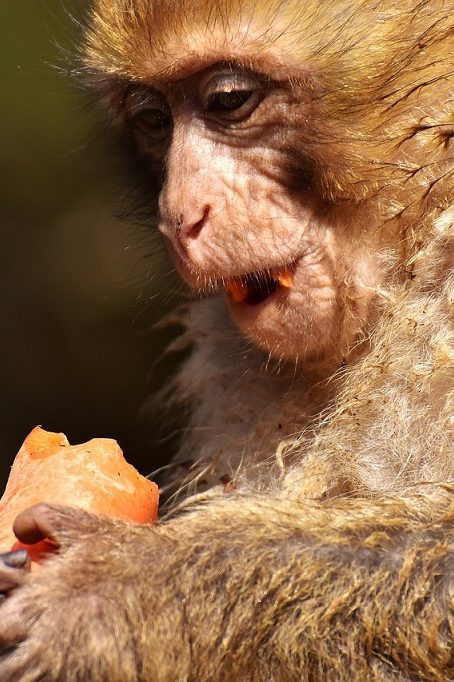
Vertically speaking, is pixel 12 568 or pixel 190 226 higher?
pixel 190 226

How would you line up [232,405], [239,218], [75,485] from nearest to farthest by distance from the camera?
[75,485] < [239,218] < [232,405]

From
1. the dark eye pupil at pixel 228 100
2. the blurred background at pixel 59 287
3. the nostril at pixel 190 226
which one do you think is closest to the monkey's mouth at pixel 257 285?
the nostril at pixel 190 226

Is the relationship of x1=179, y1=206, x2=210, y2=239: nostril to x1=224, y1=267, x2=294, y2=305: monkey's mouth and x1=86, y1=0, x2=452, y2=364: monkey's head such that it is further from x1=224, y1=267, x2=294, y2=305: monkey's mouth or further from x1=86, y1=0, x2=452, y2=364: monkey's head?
x1=224, y1=267, x2=294, y2=305: monkey's mouth

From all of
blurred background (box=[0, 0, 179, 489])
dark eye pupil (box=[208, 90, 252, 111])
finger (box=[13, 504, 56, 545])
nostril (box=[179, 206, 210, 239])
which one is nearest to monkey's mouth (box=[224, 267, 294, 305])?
nostril (box=[179, 206, 210, 239])

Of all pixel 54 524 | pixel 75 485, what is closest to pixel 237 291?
pixel 75 485

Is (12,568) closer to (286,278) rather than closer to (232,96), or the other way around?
(286,278)

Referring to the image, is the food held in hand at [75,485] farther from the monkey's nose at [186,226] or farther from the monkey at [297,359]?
the monkey's nose at [186,226]
